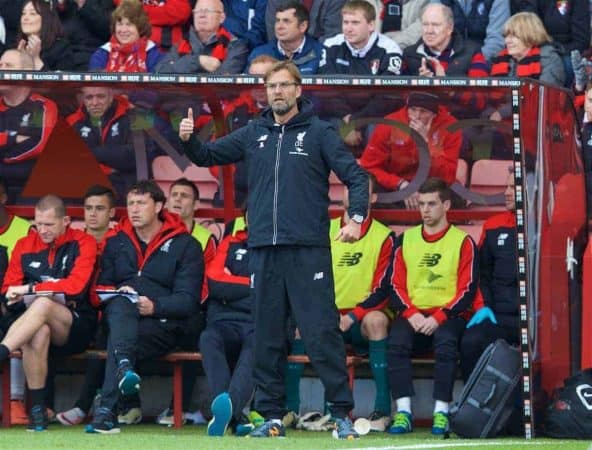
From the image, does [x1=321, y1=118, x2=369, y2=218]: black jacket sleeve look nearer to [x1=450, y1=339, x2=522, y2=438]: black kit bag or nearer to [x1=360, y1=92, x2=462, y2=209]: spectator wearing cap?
[x1=450, y1=339, x2=522, y2=438]: black kit bag

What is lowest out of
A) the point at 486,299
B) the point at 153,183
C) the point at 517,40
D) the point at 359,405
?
the point at 359,405

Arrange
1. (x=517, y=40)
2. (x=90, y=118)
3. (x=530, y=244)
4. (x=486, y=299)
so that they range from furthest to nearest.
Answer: (x=517, y=40) → (x=90, y=118) → (x=486, y=299) → (x=530, y=244)

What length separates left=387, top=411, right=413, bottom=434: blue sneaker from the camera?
11.2 m

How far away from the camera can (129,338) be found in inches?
437

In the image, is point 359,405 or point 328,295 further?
point 359,405

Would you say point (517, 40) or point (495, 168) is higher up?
point (517, 40)

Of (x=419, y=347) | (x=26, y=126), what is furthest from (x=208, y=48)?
(x=419, y=347)

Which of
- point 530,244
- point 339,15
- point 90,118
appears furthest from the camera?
point 339,15

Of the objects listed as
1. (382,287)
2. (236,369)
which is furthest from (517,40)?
(236,369)

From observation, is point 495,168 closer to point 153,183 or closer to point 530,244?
point 530,244

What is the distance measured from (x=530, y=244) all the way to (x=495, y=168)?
4.64 ft

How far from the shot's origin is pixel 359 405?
38.8 feet

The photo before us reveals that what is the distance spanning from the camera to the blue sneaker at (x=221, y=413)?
10.5 m

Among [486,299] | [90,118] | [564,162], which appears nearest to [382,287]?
[486,299]
